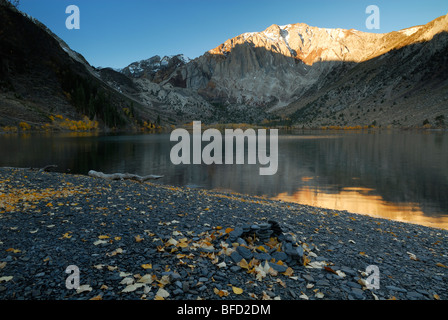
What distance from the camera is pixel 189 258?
8070 millimetres

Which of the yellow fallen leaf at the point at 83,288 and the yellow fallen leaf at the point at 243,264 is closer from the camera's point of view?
the yellow fallen leaf at the point at 83,288

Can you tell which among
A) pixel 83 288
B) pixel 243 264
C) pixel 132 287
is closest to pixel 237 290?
pixel 243 264

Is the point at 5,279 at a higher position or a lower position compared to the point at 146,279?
higher

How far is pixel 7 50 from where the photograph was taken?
188 metres

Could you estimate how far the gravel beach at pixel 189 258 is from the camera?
21.5 ft

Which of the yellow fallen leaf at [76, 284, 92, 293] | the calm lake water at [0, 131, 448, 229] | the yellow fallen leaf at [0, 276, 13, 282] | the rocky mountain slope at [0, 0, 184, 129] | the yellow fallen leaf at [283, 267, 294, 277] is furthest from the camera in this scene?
the rocky mountain slope at [0, 0, 184, 129]

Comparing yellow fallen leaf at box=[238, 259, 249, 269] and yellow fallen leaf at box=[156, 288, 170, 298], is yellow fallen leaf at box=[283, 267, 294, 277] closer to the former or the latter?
yellow fallen leaf at box=[238, 259, 249, 269]

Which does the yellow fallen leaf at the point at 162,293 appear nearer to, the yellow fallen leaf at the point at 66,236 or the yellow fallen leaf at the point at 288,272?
the yellow fallen leaf at the point at 288,272

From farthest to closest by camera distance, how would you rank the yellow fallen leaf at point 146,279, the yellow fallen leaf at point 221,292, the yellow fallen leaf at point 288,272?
1. the yellow fallen leaf at point 288,272
2. the yellow fallen leaf at point 146,279
3. the yellow fallen leaf at point 221,292

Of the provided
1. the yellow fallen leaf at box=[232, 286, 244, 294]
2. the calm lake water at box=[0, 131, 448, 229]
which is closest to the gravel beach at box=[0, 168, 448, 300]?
the yellow fallen leaf at box=[232, 286, 244, 294]

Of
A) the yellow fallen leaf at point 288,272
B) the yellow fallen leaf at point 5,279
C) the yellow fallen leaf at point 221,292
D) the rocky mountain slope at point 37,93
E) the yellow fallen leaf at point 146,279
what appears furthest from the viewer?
the rocky mountain slope at point 37,93

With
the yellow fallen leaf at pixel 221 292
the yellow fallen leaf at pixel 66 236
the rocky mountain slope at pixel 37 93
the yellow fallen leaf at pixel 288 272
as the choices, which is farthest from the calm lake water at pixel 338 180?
the rocky mountain slope at pixel 37 93

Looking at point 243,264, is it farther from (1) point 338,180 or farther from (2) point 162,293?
(1) point 338,180

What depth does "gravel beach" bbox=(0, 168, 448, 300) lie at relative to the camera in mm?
6547
